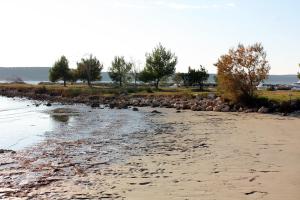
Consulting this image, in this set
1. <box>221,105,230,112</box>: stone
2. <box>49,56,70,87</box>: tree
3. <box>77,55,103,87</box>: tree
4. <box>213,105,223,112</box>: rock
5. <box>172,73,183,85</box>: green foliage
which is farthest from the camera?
<box>49,56,70,87</box>: tree

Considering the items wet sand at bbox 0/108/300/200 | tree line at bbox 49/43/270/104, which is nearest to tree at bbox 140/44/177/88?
tree line at bbox 49/43/270/104

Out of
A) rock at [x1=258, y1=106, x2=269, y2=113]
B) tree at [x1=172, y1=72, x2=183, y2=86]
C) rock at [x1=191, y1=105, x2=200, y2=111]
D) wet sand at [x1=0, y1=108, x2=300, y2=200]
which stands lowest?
rock at [x1=191, y1=105, x2=200, y2=111]

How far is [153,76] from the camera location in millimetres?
92125

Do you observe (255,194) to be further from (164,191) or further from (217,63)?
(217,63)

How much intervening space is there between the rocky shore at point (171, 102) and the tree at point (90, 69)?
17.3 meters

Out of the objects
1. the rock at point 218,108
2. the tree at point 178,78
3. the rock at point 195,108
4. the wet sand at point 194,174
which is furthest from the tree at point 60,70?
the wet sand at point 194,174

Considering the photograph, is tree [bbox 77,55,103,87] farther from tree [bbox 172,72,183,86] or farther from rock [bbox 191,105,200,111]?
rock [bbox 191,105,200,111]

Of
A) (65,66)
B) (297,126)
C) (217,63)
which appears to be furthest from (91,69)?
(297,126)

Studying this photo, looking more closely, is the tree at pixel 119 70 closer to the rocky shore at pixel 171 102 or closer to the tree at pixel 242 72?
the rocky shore at pixel 171 102

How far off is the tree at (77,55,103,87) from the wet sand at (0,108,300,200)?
83.3 metres

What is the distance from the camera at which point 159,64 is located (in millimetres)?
91500

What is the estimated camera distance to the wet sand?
1316 centimetres

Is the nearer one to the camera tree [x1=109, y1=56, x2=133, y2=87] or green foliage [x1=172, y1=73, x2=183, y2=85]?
green foliage [x1=172, y1=73, x2=183, y2=85]

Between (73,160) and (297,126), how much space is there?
1843 cm
